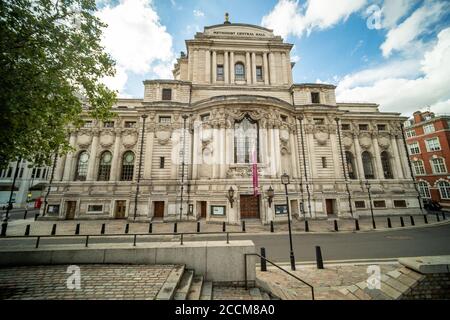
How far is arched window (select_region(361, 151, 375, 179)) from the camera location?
1005 inches

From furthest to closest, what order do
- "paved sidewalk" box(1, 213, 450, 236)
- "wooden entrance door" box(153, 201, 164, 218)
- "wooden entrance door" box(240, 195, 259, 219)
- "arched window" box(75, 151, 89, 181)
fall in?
1. "arched window" box(75, 151, 89, 181)
2. "wooden entrance door" box(153, 201, 164, 218)
3. "wooden entrance door" box(240, 195, 259, 219)
4. "paved sidewalk" box(1, 213, 450, 236)

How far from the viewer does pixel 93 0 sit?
7992 mm

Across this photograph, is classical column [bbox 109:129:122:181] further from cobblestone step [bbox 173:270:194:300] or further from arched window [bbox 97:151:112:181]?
cobblestone step [bbox 173:270:194:300]

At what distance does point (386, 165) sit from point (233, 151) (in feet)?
81.3

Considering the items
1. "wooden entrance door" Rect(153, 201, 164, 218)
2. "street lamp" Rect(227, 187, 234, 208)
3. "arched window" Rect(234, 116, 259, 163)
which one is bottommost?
"wooden entrance door" Rect(153, 201, 164, 218)

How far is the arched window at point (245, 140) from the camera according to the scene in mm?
19891

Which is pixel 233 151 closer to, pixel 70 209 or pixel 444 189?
pixel 70 209

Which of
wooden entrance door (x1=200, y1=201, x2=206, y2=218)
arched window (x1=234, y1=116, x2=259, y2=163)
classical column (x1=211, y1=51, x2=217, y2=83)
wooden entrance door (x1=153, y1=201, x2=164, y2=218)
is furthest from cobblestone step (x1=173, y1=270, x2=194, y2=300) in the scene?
classical column (x1=211, y1=51, x2=217, y2=83)

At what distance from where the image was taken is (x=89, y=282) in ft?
15.9

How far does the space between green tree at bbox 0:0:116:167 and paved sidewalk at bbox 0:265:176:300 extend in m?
4.87

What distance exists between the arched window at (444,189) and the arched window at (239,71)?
39021mm

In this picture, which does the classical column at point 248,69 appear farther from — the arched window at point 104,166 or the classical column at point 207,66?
the arched window at point 104,166

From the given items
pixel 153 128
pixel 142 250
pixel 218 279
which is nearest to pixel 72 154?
pixel 153 128

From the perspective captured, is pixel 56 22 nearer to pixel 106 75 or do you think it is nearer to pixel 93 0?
pixel 93 0
